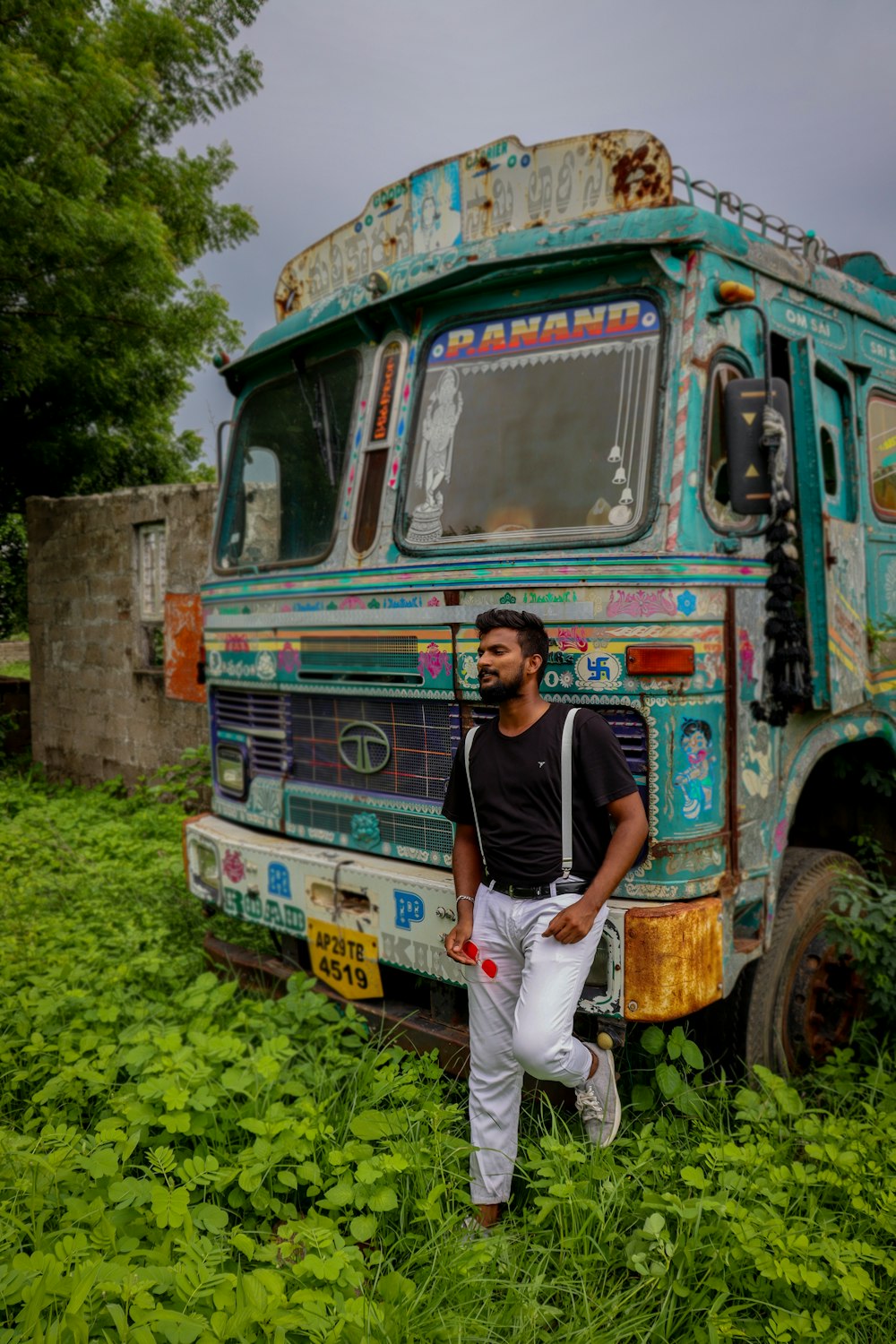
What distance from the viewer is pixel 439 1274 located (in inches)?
97.3

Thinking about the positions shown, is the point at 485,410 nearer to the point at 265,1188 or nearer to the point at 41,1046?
the point at 265,1188

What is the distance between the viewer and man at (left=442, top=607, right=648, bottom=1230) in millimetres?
2684

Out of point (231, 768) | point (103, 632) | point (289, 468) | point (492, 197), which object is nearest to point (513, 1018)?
point (231, 768)

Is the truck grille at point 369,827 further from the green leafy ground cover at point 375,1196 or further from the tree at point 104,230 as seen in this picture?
the tree at point 104,230

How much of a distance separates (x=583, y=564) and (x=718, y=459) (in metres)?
0.56

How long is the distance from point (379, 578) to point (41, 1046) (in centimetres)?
201

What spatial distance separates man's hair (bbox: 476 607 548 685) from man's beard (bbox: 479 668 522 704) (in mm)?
81

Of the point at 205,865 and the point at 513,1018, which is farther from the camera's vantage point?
the point at 205,865

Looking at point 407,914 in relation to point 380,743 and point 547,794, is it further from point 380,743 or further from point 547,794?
point 547,794

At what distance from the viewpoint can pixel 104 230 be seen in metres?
8.57

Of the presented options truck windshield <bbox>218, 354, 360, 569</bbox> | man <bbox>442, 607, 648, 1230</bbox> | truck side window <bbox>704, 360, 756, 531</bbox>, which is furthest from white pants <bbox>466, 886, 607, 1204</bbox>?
truck windshield <bbox>218, 354, 360, 569</bbox>

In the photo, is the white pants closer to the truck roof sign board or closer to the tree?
the truck roof sign board

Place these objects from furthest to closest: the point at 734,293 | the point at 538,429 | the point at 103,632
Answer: the point at 103,632
the point at 538,429
the point at 734,293

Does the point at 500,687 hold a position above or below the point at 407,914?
above
